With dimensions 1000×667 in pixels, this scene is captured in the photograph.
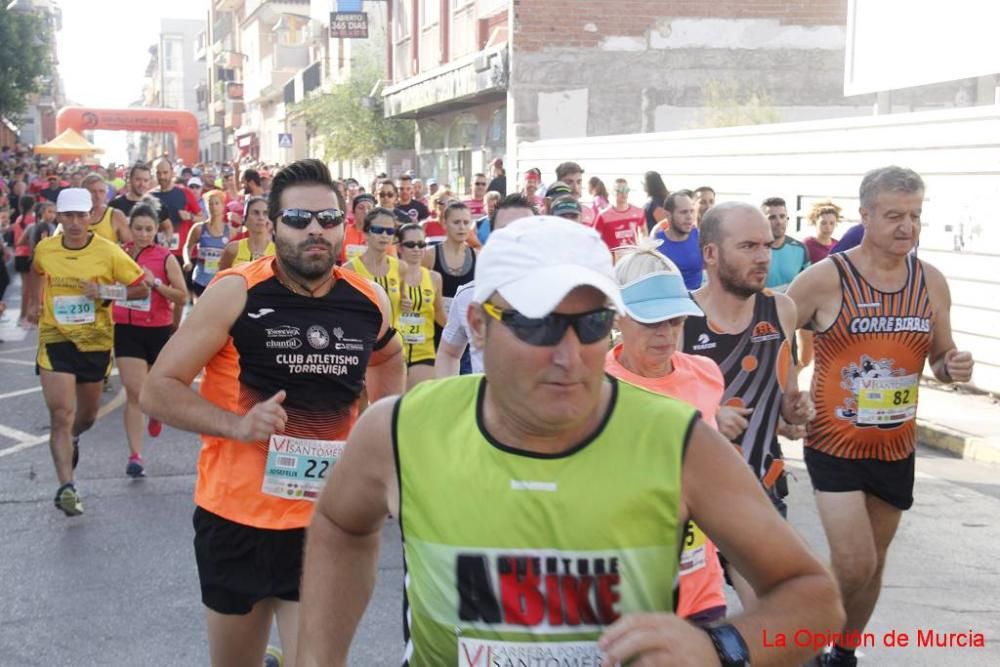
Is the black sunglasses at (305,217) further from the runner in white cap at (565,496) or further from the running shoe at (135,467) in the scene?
the running shoe at (135,467)

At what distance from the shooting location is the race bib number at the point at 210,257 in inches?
532

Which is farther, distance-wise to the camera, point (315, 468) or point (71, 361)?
point (71, 361)

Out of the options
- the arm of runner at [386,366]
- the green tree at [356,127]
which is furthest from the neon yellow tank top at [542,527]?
the green tree at [356,127]

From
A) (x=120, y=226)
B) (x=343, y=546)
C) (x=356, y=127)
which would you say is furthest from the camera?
(x=356, y=127)

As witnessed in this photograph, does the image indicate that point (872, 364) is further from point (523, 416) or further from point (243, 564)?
point (523, 416)

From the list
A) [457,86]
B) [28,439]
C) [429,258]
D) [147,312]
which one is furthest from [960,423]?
[457,86]

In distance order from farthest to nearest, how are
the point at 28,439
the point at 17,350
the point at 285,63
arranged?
the point at 285,63, the point at 17,350, the point at 28,439

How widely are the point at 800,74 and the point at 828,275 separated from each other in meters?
24.7

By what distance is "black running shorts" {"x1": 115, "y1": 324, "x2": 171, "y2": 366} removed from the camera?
9.23m

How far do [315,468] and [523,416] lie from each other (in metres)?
2.23

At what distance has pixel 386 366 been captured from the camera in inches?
188

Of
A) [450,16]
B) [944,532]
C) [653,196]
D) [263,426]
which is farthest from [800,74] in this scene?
[263,426]

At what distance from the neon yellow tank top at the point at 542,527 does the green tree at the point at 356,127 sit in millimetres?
40073

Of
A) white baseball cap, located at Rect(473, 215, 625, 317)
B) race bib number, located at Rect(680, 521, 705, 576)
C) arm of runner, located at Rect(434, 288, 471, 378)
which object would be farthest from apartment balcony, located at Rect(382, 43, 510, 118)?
white baseball cap, located at Rect(473, 215, 625, 317)
